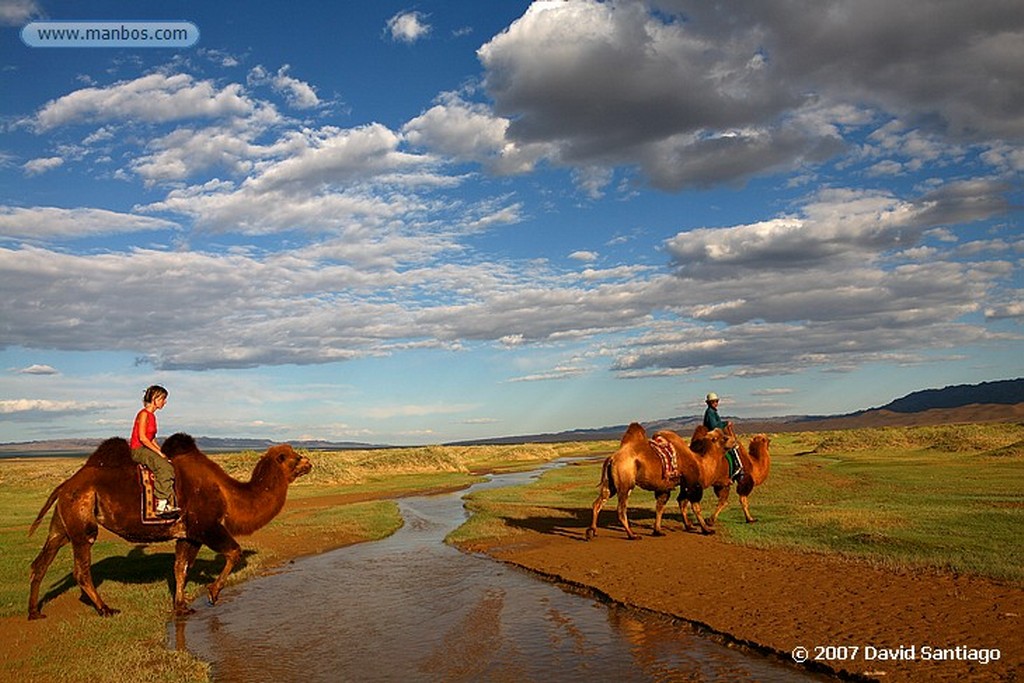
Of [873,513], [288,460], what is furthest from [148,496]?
[873,513]

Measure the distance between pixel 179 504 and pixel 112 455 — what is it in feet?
4.64

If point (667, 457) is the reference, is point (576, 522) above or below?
below

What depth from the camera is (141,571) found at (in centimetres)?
1599

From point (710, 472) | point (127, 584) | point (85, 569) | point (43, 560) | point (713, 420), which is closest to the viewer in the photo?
point (43, 560)

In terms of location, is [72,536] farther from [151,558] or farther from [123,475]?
[151,558]

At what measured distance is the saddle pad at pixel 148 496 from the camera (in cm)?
1172

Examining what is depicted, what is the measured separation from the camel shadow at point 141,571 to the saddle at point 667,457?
35.4ft

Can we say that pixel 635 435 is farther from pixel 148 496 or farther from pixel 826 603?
pixel 148 496

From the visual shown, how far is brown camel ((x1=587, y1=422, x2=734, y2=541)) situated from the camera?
58.4 feet

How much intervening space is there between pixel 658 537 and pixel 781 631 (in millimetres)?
8352

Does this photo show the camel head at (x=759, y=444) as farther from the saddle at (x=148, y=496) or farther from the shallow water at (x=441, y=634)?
the saddle at (x=148, y=496)

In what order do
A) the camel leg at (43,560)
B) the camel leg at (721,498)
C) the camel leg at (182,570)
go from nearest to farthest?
1. the camel leg at (43,560)
2. the camel leg at (182,570)
3. the camel leg at (721,498)

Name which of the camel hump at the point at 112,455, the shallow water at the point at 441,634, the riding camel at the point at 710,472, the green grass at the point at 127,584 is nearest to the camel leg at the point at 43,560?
the green grass at the point at 127,584

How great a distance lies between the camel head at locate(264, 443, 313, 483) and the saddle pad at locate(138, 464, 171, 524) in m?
2.42
